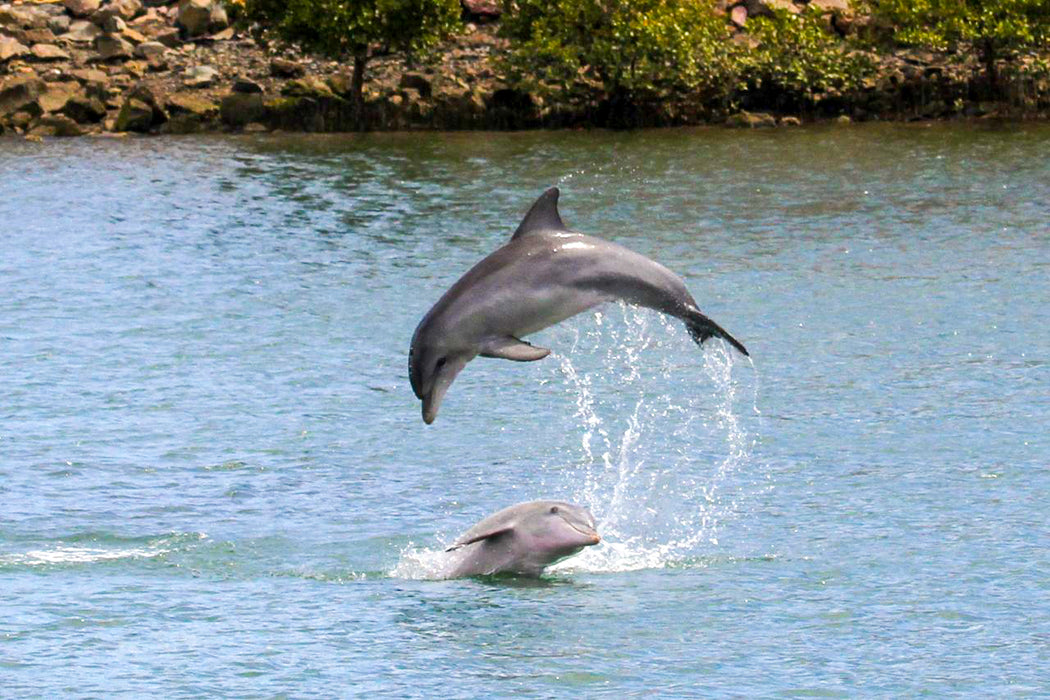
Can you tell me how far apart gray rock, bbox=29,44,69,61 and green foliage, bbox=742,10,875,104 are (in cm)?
2403

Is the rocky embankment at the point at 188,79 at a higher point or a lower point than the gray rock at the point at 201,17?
lower

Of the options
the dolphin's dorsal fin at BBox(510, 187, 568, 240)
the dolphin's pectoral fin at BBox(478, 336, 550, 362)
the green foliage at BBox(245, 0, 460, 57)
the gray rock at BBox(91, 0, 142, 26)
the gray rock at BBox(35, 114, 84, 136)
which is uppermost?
the dolphin's dorsal fin at BBox(510, 187, 568, 240)

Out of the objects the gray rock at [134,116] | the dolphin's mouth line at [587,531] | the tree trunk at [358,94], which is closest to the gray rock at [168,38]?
the gray rock at [134,116]

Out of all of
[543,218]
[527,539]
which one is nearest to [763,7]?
[527,539]

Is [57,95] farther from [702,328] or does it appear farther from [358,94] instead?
[702,328]

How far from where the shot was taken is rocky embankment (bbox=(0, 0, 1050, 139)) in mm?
63219

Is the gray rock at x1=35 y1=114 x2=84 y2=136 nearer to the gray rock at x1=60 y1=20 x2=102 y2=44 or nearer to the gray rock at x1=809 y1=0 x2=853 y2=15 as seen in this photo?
the gray rock at x1=60 y1=20 x2=102 y2=44

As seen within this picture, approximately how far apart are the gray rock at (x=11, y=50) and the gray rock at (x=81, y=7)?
365 centimetres

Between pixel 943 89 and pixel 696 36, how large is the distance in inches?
353

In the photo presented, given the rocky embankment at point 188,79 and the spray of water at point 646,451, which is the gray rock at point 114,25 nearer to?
the rocky embankment at point 188,79

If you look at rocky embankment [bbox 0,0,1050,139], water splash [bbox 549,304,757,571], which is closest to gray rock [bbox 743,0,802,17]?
rocky embankment [bbox 0,0,1050,139]

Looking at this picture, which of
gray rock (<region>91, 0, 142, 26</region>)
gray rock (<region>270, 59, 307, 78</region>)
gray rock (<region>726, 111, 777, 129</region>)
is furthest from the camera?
gray rock (<region>91, 0, 142, 26</region>)

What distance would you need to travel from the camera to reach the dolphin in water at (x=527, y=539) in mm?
15016

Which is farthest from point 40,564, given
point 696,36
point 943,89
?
point 943,89
